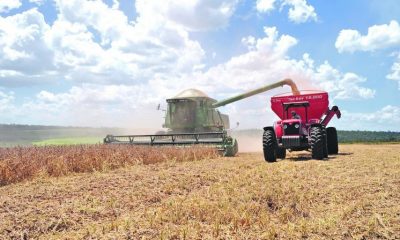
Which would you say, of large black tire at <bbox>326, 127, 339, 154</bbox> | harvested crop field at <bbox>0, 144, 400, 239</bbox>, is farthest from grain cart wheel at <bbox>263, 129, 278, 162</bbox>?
harvested crop field at <bbox>0, 144, 400, 239</bbox>

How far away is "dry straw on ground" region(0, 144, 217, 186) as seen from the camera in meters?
8.63

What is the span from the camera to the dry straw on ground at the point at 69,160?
28.3 feet

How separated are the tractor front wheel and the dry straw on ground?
405 cm

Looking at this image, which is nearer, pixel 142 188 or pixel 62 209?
pixel 62 209

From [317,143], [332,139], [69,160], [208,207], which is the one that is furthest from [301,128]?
[208,207]

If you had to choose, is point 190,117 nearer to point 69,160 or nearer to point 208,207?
point 69,160

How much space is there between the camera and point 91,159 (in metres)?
10.5

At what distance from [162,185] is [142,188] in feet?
1.37

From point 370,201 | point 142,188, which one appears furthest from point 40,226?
point 370,201

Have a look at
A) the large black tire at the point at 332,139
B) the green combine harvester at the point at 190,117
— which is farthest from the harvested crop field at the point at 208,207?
the green combine harvester at the point at 190,117

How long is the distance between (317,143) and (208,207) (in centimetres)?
721

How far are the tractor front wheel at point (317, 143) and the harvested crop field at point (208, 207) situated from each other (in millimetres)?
3409

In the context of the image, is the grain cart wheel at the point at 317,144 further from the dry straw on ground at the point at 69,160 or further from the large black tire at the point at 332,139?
the dry straw on ground at the point at 69,160

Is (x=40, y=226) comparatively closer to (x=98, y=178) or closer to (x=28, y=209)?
(x=28, y=209)
